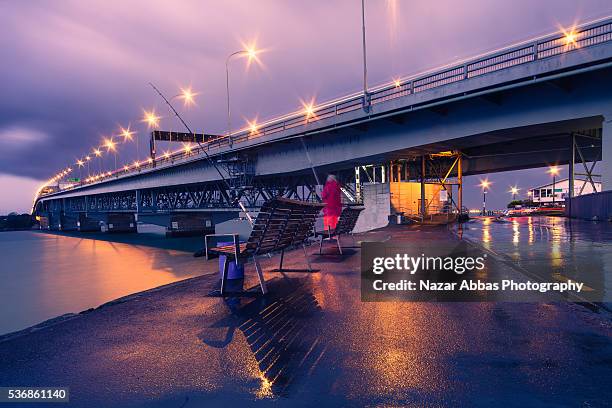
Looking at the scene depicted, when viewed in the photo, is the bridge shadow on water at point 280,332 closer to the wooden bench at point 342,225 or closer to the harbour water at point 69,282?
the wooden bench at point 342,225

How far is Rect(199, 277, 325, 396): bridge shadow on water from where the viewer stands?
8.96 feet

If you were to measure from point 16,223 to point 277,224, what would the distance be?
175 metres

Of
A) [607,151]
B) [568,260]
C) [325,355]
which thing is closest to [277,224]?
[325,355]

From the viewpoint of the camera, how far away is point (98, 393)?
8.32 ft

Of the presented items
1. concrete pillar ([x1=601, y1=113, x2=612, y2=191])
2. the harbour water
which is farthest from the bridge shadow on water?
concrete pillar ([x1=601, y1=113, x2=612, y2=191])

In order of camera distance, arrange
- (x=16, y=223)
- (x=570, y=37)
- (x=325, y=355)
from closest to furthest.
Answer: (x=325, y=355) → (x=570, y=37) → (x=16, y=223)

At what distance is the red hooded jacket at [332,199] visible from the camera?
10.1 meters

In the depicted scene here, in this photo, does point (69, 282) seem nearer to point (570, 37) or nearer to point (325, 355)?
point (325, 355)

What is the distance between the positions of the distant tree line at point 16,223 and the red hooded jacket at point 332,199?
6637 inches

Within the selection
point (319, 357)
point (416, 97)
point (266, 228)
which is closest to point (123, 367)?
point (319, 357)

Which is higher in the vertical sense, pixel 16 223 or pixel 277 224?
pixel 277 224

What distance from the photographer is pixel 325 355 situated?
9.88 ft

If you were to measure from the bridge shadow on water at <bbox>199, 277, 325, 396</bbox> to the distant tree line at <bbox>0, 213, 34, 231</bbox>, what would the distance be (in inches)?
6759

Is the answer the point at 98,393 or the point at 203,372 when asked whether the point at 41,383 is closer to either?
the point at 98,393
